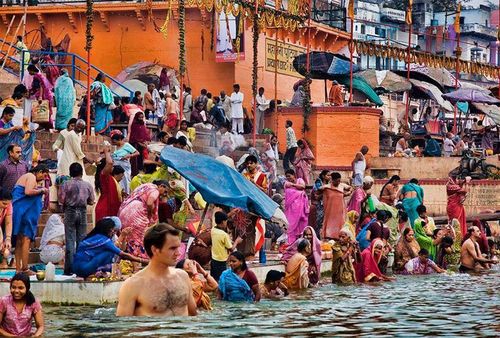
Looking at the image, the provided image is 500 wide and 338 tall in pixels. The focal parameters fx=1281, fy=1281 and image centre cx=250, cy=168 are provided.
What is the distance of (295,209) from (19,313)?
28.8 ft

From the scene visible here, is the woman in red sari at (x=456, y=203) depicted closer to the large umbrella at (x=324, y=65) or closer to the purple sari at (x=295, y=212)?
the purple sari at (x=295, y=212)

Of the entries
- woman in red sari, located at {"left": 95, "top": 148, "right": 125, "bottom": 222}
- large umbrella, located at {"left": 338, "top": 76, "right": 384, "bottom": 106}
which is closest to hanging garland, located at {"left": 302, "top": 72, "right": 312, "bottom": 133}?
large umbrella, located at {"left": 338, "top": 76, "right": 384, "bottom": 106}

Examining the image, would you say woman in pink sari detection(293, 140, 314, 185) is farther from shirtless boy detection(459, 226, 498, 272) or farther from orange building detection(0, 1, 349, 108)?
orange building detection(0, 1, 349, 108)

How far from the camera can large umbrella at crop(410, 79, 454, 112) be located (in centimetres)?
3581

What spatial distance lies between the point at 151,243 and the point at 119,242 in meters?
5.88

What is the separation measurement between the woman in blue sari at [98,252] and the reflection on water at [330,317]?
62cm

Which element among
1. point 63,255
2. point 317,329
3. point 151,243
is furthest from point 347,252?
point 151,243

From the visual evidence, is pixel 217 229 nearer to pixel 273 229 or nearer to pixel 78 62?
pixel 273 229

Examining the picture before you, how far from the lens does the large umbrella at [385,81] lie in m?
34.7

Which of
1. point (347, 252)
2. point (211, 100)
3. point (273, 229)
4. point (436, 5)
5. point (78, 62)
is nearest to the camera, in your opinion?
point (347, 252)

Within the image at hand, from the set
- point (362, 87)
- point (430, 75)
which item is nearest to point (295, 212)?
point (362, 87)

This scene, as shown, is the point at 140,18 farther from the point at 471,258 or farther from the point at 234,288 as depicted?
the point at 234,288

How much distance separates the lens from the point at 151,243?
8.48 metres

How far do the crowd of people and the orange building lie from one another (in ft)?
30.9
